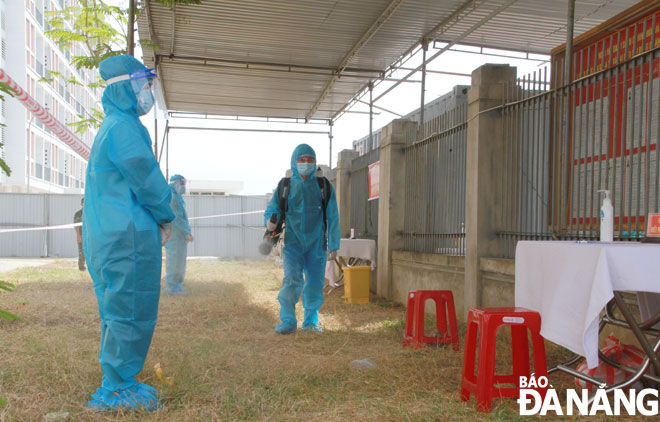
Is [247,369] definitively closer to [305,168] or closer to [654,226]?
[305,168]

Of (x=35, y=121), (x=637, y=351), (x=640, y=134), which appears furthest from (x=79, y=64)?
(x=35, y=121)

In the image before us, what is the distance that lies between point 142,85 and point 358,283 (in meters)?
5.30

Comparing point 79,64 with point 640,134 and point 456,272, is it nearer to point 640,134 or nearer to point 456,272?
point 456,272

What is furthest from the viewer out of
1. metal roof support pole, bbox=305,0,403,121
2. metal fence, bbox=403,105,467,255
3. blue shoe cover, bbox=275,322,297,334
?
metal roof support pole, bbox=305,0,403,121

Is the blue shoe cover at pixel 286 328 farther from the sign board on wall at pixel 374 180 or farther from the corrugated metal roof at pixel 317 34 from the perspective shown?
the corrugated metal roof at pixel 317 34

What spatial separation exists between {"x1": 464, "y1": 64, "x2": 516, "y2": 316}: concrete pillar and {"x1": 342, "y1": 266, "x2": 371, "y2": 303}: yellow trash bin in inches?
109

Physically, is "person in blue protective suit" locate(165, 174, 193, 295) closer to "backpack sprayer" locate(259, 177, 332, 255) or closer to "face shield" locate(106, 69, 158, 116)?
"backpack sprayer" locate(259, 177, 332, 255)

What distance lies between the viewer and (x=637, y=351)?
11.0 feet

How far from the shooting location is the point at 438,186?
7.09m

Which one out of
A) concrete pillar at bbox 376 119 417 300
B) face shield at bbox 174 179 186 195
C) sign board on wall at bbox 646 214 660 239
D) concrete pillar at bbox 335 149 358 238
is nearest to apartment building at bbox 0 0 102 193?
face shield at bbox 174 179 186 195

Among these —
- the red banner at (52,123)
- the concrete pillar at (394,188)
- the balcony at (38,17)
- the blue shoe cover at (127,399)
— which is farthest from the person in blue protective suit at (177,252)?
the balcony at (38,17)

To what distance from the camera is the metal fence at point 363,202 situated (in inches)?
382

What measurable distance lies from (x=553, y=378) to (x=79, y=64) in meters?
7.49

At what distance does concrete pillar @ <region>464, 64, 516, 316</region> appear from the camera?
5.44 metres
